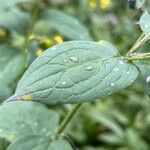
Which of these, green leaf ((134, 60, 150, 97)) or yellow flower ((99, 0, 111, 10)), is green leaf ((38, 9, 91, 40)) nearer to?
green leaf ((134, 60, 150, 97))

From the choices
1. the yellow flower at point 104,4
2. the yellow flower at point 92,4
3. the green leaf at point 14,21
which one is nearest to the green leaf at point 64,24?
the green leaf at point 14,21

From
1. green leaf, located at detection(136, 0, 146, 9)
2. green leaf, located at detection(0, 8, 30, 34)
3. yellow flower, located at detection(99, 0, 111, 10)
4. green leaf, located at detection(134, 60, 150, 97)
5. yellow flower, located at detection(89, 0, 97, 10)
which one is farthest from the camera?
yellow flower, located at detection(99, 0, 111, 10)

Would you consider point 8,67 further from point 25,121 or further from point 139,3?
point 139,3

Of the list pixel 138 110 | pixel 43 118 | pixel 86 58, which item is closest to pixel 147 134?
pixel 138 110

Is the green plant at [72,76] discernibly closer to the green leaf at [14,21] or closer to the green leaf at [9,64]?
the green leaf at [9,64]

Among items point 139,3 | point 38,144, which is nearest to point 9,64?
point 38,144

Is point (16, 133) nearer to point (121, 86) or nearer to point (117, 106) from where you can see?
point (121, 86)

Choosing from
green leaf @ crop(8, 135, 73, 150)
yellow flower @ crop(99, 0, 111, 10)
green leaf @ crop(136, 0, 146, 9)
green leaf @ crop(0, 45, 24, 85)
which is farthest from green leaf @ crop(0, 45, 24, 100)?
yellow flower @ crop(99, 0, 111, 10)
